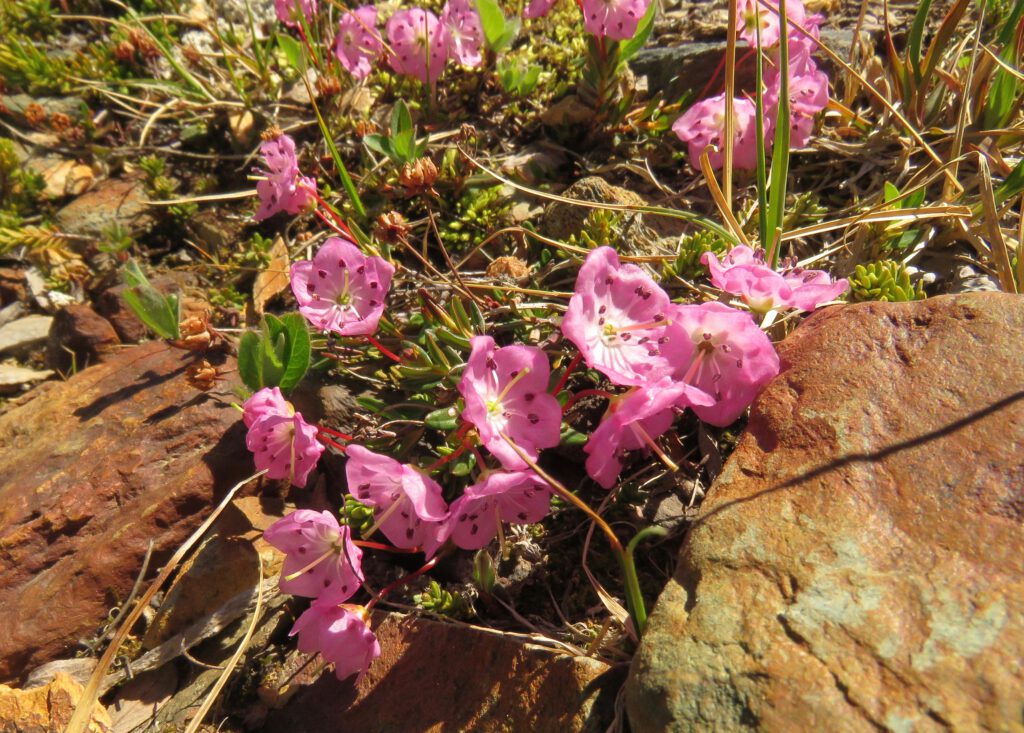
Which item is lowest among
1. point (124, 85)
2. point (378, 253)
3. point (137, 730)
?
point (137, 730)

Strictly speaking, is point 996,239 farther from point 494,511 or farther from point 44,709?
point 44,709

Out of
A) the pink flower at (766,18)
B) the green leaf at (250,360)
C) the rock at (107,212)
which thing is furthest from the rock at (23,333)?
the pink flower at (766,18)

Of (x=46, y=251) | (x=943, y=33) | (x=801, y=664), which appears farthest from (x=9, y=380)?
(x=943, y=33)

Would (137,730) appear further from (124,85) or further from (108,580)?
(124,85)

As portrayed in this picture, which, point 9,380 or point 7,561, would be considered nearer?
point 7,561

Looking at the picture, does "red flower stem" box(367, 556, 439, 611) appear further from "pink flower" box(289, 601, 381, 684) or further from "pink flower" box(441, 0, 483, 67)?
"pink flower" box(441, 0, 483, 67)

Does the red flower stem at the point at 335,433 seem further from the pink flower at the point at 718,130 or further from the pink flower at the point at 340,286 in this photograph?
the pink flower at the point at 718,130
